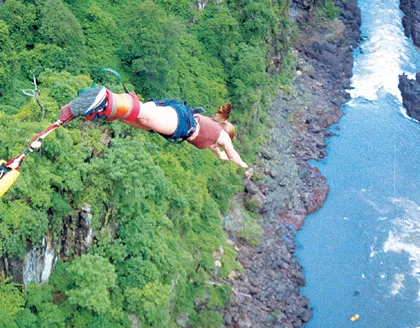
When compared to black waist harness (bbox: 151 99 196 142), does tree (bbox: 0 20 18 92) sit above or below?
below

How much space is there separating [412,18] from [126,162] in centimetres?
3729

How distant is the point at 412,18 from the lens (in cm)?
4456

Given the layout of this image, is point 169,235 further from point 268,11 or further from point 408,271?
point 268,11

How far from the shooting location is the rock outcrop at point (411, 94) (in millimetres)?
35844

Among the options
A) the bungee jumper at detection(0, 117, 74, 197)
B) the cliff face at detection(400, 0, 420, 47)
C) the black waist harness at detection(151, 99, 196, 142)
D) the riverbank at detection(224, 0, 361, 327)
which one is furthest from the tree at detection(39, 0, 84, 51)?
the cliff face at detection(400, 0, 420, 47)

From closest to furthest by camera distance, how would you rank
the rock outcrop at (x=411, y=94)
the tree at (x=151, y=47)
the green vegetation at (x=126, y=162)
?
1. the green vegetation at (x=126, y=162)
2. the tree at (x=151, y=47)
3. the rock outcrop at (x=411, y=94)

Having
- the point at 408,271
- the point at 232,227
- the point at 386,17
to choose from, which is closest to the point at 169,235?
the point at 232,227

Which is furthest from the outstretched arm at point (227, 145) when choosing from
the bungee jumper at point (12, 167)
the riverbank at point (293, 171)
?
the riverbank at point (293, 171)

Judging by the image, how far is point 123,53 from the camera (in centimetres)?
2327

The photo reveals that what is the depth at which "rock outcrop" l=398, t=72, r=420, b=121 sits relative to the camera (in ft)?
118

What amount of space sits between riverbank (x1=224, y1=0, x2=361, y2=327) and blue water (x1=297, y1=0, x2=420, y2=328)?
0.78 m

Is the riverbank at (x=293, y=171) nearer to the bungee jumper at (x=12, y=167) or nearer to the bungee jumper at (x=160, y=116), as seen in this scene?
the bungee jumper at (x=160, y=116)

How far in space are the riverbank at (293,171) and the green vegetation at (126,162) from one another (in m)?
1.10

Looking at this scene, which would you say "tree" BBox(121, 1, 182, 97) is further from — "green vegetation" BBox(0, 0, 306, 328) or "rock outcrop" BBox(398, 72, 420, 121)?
"rock outcrop" BBox(398, 72, 420, 121)
